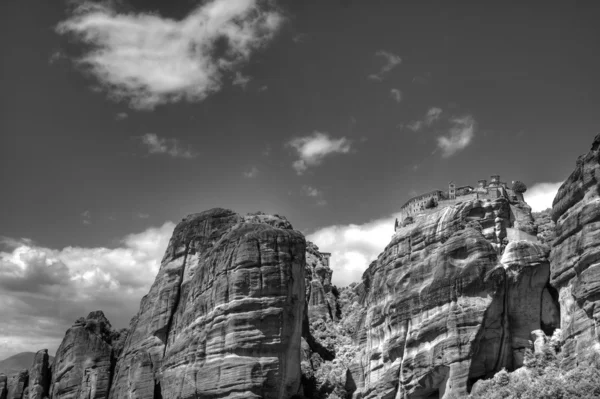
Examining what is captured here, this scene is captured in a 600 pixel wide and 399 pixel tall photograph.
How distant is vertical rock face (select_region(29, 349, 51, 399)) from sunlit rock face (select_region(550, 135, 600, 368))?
217 feet

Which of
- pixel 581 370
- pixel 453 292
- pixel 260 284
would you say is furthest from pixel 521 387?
pixel 260 284

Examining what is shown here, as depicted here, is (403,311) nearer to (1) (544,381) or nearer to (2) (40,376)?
(1) (544,381)

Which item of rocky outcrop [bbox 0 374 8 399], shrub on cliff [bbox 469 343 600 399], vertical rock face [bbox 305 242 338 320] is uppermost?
vertical rock face [bbox 305 242 338 320]

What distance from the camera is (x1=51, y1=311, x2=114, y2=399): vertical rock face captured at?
98438 millimetres

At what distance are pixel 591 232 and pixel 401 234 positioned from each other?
77.1 feet

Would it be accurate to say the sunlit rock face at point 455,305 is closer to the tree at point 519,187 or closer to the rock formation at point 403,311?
the rock formation at point 403,311

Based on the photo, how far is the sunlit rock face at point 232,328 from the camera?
75500mm

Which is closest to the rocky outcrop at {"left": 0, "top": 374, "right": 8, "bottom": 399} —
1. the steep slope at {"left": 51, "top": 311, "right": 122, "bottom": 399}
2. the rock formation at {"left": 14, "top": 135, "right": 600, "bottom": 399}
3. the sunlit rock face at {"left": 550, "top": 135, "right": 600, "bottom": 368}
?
the steep slope at {"left": 51, "top": 311, "right": 122, "bottom": 399}

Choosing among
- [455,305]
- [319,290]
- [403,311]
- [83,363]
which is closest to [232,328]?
[403,311]

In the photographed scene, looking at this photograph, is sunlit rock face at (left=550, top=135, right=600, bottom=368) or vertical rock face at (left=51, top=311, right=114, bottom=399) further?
vertical rock face at (left=51, top=311, right=114, bottom=399)

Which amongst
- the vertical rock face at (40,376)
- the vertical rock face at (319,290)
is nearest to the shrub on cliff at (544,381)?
the vertical rock face at (319,290)

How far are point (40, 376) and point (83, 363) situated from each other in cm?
872

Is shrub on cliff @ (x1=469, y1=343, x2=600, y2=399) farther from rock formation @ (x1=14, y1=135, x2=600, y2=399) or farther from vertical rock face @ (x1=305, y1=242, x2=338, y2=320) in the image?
vertical rock face @ (x1=305, y1=242, x2=338, y2=320)

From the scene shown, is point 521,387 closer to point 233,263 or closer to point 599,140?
point 599,140
